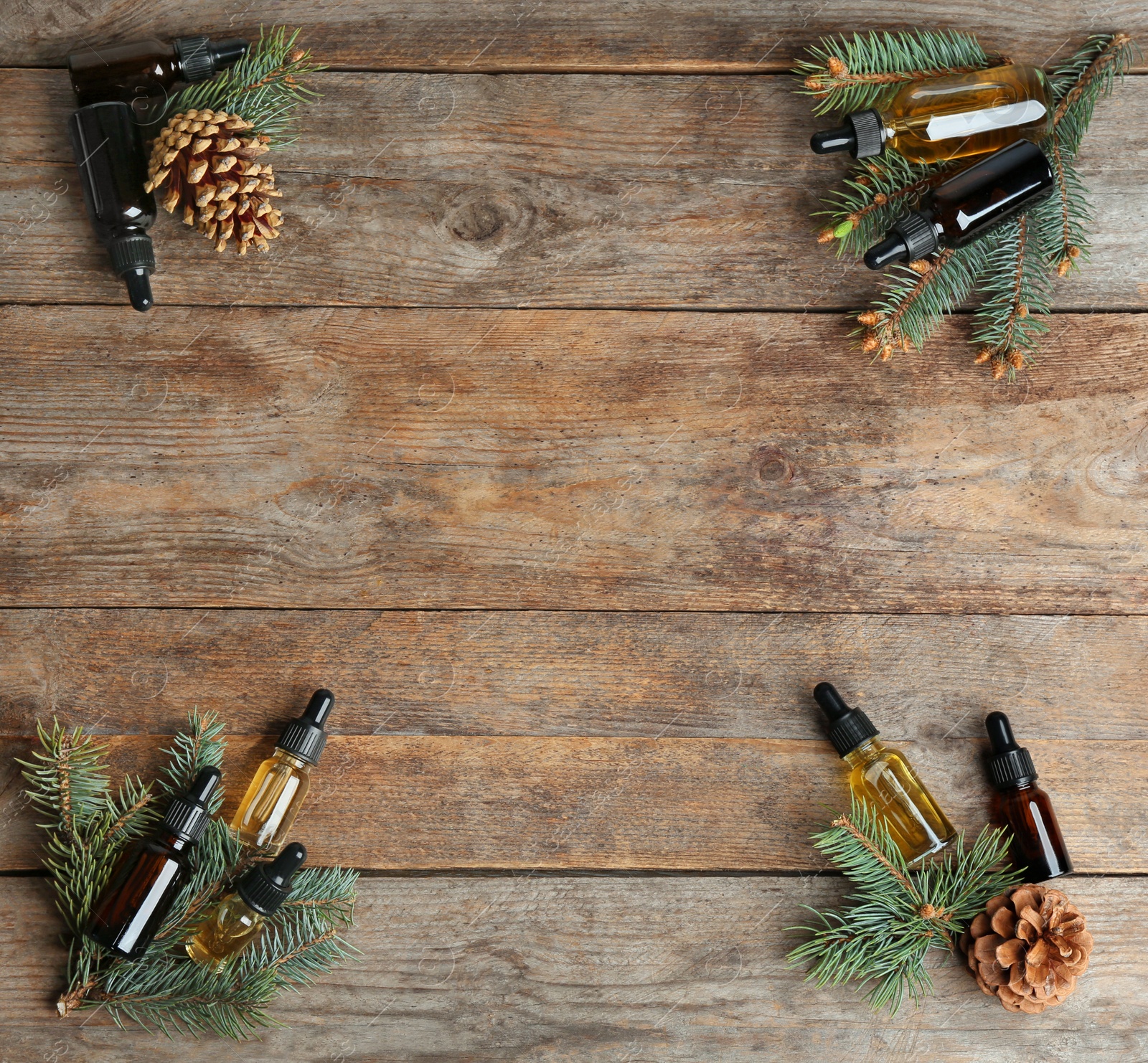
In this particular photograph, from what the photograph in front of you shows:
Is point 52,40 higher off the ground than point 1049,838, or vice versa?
point 52,40

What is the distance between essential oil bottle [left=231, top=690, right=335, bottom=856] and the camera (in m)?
0.81

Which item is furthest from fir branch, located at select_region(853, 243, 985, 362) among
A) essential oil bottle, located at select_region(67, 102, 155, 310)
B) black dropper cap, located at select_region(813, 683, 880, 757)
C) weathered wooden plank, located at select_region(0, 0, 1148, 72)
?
essential oil bottle, located at select_region(67, 102, 155, 310)

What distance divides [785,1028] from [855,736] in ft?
0.99

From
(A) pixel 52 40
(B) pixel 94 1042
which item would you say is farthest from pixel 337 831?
(A) pixel 52 40

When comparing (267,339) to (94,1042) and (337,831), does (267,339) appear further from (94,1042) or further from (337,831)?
(94,1042)

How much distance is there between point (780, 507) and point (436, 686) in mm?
389

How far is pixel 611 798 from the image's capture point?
2.80 feet

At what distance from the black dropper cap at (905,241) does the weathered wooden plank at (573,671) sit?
0.35 m

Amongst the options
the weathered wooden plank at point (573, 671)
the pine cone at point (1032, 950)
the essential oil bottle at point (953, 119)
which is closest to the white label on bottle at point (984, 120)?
the essential oil bottle at point (953, 119)

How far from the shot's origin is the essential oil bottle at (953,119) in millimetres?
806

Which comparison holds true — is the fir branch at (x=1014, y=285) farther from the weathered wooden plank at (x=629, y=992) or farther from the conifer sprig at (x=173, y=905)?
the conifer sprig at (x=173, y=905)

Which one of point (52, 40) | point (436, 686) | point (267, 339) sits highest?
point (52, 40)

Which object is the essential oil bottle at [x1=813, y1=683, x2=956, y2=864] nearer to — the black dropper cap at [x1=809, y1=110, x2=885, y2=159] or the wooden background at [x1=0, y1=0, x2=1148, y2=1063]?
the wooden background at [x1=0, y1=0, x2=1148, y2=1063]

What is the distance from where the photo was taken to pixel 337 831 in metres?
0.84
